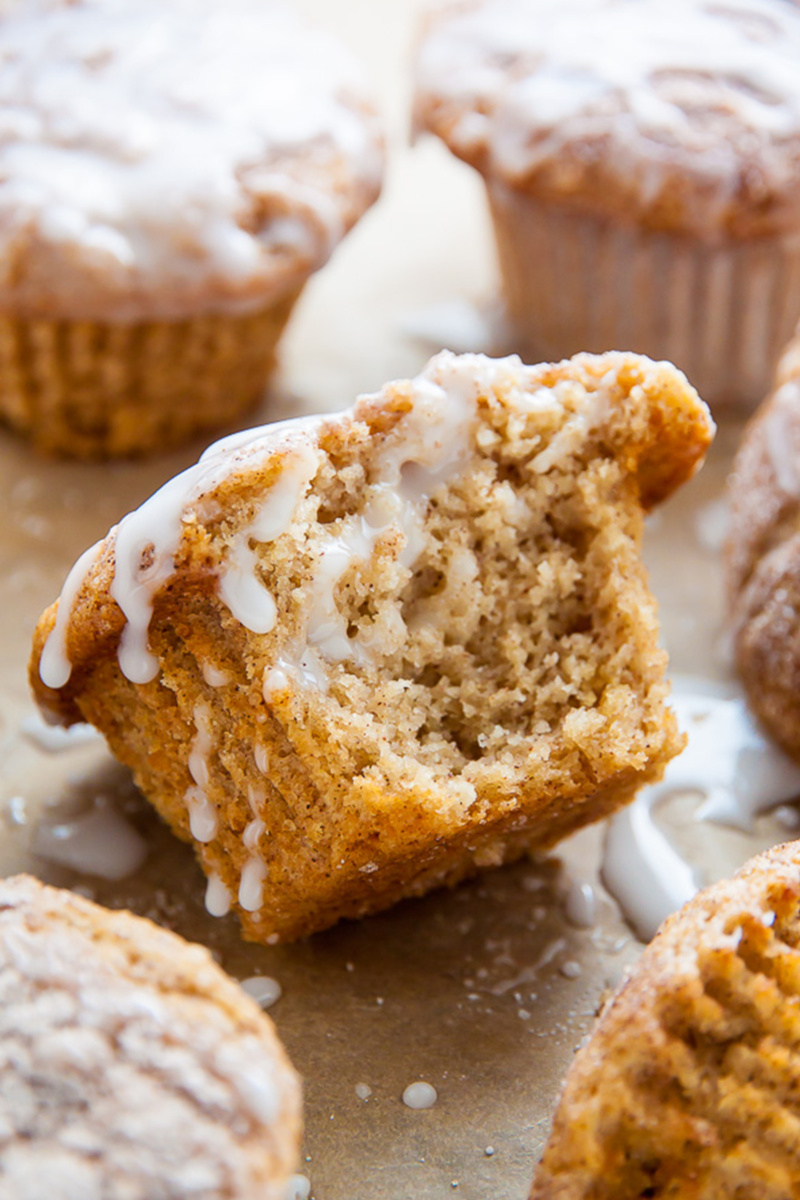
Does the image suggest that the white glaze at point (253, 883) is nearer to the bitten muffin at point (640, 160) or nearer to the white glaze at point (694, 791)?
the white glaze at point (694, 791)

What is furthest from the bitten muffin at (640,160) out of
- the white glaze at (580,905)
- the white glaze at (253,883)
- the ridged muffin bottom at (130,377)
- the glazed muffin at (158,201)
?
the white glaze at (253,883)

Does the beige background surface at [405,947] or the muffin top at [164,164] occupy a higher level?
the muffin top at [164,164]

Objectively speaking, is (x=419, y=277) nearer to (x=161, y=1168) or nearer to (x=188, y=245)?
(x=188, y=245)

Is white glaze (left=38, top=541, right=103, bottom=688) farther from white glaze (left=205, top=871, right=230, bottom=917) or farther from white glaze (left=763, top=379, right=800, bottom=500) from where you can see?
white glaze (left=763, top=379, right=800, bottom=500)

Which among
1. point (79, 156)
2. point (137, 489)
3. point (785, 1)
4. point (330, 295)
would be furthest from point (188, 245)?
point (785, 1)

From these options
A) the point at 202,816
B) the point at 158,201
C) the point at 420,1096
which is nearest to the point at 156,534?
the point at 202,816
